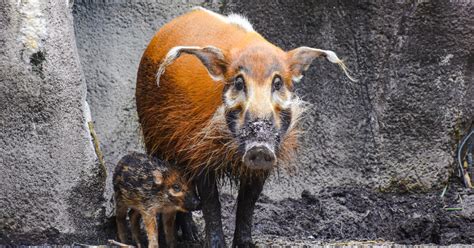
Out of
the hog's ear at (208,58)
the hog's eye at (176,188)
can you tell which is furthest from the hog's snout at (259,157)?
the hog's eye at (176,188)

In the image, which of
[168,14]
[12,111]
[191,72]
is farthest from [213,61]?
[168,14]

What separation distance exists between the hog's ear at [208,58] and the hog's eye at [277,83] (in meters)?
0.34

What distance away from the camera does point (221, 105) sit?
7.01 metres

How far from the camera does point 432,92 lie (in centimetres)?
891

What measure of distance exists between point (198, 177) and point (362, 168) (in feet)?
6.92

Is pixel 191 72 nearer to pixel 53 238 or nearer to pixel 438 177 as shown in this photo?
pixel 53 238

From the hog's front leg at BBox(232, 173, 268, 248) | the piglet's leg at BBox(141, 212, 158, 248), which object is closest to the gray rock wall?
the hog's front leg at BBox(232, 173, 268, 248)

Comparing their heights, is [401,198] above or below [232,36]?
below

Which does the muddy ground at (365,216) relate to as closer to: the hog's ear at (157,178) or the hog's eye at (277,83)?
the hog's ear at (157,178)

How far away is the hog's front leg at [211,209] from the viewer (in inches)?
286

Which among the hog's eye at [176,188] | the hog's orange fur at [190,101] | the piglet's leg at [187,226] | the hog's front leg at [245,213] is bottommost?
the piglet's leg at [187,226]

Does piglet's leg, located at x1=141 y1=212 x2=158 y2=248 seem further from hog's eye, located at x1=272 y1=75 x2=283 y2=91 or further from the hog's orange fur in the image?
hog's eye, located at x1=272 y1=75 x2=283 y2=91

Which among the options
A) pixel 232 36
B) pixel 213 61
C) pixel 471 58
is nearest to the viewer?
pixel 213 61

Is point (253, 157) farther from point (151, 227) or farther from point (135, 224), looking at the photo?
point (135, 224)
